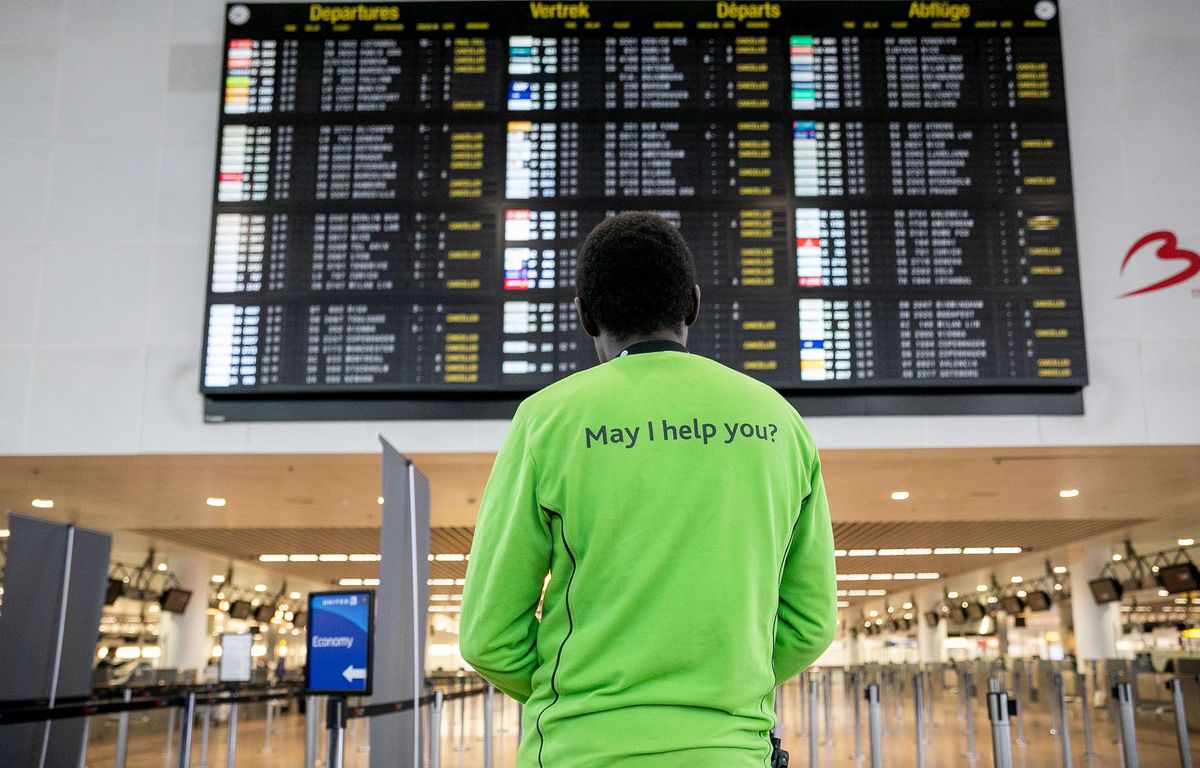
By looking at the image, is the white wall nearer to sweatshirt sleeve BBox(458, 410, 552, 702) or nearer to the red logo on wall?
the red logo on wall

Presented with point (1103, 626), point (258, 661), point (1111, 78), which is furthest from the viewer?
point (258, 661)

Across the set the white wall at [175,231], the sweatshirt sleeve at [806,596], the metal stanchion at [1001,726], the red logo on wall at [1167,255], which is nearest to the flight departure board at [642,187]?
the white wall at [175,231]

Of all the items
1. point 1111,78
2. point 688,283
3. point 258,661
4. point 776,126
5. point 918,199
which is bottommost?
point 258,661

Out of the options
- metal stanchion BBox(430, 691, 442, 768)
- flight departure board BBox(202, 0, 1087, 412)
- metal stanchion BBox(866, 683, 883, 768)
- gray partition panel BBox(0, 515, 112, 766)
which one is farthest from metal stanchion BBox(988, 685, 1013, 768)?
gray partition panel BBox(0, 515, 112, 766)

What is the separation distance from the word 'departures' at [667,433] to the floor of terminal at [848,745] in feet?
23.0

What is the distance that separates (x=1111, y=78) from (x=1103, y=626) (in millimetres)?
12158

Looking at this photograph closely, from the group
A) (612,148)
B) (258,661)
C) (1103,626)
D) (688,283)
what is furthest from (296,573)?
(688,283)

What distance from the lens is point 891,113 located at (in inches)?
248

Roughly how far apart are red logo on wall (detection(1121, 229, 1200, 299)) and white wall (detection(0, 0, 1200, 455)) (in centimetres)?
5

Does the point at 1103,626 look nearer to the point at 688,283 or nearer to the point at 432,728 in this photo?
the point at 432,728

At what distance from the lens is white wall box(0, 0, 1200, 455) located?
6.25 metres

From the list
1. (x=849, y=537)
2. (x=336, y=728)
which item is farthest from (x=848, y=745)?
(x=336, y=728)

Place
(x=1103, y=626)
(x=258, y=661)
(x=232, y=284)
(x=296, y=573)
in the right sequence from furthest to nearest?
(x=258, y=661) < (x=296, y=573) < (x=1103, y=626) < (x=232, y=284)

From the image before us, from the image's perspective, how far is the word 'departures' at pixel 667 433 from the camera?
1259 mm
